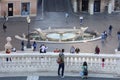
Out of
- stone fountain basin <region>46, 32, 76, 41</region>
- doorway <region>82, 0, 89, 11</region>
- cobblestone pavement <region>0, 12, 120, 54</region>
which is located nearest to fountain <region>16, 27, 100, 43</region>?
stone fountain basin <region>46, 32, 76, 41</region>

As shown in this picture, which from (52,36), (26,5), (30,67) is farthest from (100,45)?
(30,67)

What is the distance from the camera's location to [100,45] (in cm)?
6303

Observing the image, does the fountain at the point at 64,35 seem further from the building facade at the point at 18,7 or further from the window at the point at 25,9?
the window at the point at 25,9

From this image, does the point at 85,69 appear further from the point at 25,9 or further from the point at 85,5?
the point at 85,5

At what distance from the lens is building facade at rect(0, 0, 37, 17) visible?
3201 inches

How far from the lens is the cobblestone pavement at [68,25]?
6253 cm

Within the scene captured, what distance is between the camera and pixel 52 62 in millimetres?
35656

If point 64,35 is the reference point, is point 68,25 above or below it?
above

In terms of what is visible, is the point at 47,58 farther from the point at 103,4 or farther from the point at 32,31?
the point at 103,4

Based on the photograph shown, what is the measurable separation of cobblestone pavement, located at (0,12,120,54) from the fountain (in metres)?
1.61

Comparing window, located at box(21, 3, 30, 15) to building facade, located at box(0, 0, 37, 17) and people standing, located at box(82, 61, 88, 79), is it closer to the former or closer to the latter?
building facade, located at box(0, 0, 37, 17)

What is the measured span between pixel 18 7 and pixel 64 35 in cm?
1789

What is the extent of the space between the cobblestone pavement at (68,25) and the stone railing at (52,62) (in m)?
23.8

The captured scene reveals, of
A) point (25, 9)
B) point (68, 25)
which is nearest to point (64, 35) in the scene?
point (68, 25)
